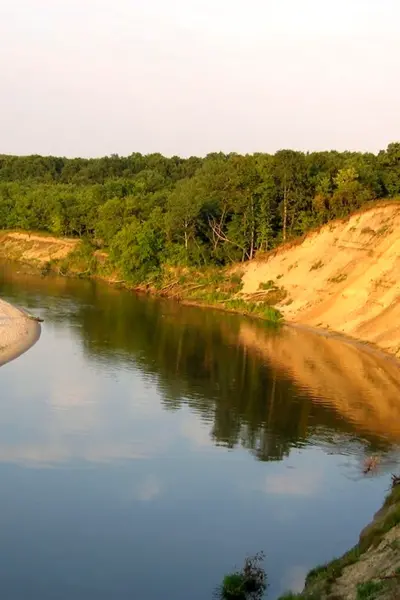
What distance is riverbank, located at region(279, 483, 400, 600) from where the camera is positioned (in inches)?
548

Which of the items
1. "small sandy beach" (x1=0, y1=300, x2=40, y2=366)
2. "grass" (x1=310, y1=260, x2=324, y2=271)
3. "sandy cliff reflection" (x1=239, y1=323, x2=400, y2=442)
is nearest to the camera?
"sandy cliff reflection" (x1=239, y1=323, x2=400, y2=442)

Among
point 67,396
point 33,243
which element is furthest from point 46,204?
point 67,396

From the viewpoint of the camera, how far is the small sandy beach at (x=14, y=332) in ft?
137

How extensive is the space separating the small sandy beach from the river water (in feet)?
2.55

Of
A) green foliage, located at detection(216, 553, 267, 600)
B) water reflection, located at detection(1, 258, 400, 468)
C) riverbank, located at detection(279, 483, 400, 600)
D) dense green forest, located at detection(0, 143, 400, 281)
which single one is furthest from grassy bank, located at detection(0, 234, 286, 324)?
green foliage, located at detection(216, 553, 267, 600)

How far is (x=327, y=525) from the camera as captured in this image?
21391mm

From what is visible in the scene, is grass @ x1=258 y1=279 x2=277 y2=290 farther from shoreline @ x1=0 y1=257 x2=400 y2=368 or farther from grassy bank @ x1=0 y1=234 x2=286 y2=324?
shoreline @ x1=0 y1=257 x2=400 y2=368

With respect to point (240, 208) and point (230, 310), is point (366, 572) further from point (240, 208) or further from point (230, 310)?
point (240, 208)

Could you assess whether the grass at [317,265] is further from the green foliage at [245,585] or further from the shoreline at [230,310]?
the green foliage at [245,585]

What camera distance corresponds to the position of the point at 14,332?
45.5m

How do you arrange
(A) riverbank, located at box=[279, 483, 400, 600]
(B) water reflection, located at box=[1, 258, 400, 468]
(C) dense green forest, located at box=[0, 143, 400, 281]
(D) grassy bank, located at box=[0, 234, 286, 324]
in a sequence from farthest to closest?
(C) dense green forest, located at box=[0, 143, 400, 281] → (D) grassy bank, located at box=[0, 234, 286, 324] → (B) water reflection, located at box=[1, 258, 400, 468] → (A) riverbank, located at box=[279, 483, 400, 600]

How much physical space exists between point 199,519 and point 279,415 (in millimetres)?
11394

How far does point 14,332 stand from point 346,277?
2446cm

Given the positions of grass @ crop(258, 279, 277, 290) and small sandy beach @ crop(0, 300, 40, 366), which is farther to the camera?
grass @ crop(258, 279, 277, 290)
